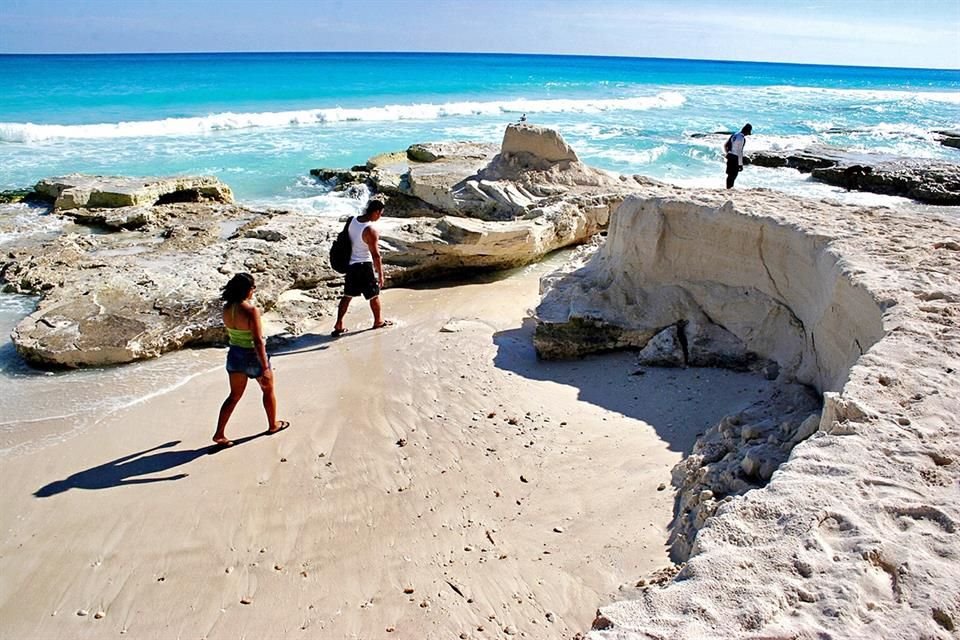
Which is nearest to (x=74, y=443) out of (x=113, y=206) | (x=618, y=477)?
(x=618, y=477)

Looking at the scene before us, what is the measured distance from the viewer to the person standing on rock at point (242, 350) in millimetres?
4414

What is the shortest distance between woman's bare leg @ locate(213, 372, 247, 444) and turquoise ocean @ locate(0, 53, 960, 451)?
1.19 meters

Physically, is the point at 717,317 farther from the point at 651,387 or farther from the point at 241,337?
the point at 241,337

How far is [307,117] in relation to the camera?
2758cm

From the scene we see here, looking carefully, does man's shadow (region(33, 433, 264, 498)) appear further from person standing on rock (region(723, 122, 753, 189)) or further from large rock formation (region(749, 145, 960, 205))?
large rock formation (region(749, 145, 960, 205))

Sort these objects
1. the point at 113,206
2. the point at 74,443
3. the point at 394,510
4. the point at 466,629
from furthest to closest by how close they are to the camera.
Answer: the point at 113,206 < the point at 74,443 < the point at 394,510 < the point at 466,629

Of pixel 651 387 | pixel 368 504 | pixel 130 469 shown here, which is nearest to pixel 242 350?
pixel 130 469

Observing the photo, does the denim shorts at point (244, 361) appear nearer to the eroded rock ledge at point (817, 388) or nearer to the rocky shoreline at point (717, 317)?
the rocky shoreline at point (717, 317)

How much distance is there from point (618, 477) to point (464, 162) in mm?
9299

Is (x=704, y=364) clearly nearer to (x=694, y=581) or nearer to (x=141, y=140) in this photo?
(x=694, y=581)

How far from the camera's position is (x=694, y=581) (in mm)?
2121

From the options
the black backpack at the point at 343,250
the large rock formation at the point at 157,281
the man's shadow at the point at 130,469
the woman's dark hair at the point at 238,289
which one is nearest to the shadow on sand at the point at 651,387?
the black backpack at the point at 343,250

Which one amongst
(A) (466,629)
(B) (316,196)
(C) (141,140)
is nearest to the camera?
(A) (466,629)

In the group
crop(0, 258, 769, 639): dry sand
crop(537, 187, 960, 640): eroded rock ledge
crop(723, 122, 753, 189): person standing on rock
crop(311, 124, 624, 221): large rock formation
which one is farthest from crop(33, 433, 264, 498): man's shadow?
crop(723, 122, 753, 189): person standing on rock
